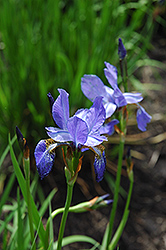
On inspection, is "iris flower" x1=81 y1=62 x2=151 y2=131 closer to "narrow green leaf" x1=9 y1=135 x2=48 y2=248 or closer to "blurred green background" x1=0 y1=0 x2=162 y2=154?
"narrow green leaf" x1=9 y1=135 x2=48 y2=248

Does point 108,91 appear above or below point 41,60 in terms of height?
above

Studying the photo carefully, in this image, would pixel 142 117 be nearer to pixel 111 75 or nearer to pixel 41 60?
pixel 111 75

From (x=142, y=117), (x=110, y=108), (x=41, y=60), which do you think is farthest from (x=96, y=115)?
(x=41, y=60)

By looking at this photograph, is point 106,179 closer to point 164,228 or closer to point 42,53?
point 164,228

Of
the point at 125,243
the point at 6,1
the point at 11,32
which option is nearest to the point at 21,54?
the point at 11,32

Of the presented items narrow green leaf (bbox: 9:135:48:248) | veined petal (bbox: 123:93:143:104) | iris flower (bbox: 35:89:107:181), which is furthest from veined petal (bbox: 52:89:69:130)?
veined petal (bbox: 123:93:143:104)
